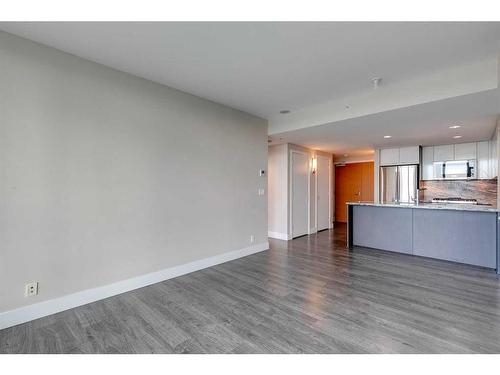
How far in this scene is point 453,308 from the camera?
2457 millimetres

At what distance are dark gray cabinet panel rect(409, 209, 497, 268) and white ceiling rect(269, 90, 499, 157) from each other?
1515mm

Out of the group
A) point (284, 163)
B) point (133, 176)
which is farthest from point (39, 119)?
point (284, 163)

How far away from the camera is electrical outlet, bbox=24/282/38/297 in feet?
7.46

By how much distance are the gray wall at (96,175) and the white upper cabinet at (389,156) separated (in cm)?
493

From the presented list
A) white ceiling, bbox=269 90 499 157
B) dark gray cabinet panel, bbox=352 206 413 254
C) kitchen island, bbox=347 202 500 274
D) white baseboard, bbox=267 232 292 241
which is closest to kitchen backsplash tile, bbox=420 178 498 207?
white ceiling, bbox=269 90 499 157

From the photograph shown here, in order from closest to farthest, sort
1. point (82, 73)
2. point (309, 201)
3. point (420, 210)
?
point (82, 73) < point (420, 210) < point (309, 201)

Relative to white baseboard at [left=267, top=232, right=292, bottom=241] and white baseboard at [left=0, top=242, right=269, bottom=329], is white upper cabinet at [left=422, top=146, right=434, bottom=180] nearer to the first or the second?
white baseboard at [left=267, top=232, right=292, bottom=241]

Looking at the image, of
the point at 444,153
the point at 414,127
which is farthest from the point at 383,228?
the point at 444,153

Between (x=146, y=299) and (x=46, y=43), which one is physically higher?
(x=46, y=43)

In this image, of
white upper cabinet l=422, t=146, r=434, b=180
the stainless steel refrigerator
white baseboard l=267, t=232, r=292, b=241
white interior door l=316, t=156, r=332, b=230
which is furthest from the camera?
white interior door l=316, t=156, r=332, b=230

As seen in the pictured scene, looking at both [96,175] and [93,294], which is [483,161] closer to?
[96,175]

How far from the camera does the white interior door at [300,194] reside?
5.94 m

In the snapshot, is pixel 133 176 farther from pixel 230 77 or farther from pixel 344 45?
pixel 344 45
